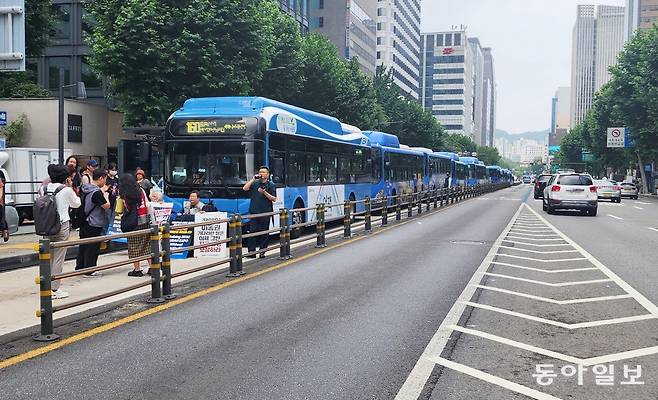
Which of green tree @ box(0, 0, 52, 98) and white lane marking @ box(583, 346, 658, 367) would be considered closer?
white lane marking @ box(583, 346, 658, 367)

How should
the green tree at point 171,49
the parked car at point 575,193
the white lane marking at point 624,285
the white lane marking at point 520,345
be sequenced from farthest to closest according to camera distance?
the parked car at point 575,193
the green tree at point 171,49
the white lane marking at point 624,285
the white lane marking at point 520,345

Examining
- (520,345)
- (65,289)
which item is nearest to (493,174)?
(65,289)

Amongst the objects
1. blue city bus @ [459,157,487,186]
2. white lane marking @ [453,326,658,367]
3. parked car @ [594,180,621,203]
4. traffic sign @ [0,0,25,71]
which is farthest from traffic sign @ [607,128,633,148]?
white lane marking @ [453,326,658,367]

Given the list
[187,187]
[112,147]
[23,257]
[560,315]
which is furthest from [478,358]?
[112,147]

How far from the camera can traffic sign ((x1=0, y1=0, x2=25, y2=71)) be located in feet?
34.6

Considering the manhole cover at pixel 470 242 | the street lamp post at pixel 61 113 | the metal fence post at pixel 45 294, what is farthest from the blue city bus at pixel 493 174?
the metal fence post at pixel 45 294

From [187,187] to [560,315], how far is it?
953 cm

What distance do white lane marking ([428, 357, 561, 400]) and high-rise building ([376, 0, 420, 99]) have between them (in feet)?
362

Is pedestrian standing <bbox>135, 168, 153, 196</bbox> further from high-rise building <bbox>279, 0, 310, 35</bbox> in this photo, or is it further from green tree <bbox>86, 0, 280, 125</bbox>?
high-rise building <bbox>279, 0, 310, 35</bbox>

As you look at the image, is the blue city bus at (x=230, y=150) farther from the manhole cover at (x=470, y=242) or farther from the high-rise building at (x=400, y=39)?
the high-rise building at (x=400, y=39)

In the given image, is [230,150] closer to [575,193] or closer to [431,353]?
[431,353]

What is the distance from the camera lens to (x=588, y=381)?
5113 mm

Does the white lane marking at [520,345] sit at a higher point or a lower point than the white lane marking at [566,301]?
higher

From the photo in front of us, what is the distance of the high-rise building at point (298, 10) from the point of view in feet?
194
